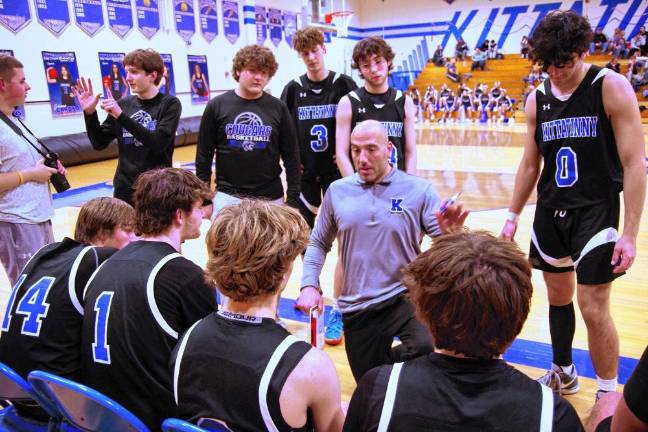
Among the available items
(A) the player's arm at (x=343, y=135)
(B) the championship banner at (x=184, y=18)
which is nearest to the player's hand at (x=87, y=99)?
(A) the player's arm at (x=343, y=135)

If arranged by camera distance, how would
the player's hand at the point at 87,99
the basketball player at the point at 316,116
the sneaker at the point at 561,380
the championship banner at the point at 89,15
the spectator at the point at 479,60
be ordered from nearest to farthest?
the sneaker at the point at 561,380, the player's hand at the point at 87,99, the basketball player at the point at 316,116, the championship banner at the point at 89,15, the spectator at the point at 479,60

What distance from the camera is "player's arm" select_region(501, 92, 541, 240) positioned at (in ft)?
8.82

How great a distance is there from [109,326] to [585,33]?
2.24m

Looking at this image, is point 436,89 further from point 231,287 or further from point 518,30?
point 231,287

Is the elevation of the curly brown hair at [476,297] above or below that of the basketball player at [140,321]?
above

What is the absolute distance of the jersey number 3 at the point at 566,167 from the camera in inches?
98.6

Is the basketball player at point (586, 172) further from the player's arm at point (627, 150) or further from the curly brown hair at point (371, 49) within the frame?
the curly brown hair at point (371, 49)

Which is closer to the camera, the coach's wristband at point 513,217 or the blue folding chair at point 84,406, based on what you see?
the blue folding chair at point 84,406

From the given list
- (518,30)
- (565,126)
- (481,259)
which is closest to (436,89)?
(518,30)

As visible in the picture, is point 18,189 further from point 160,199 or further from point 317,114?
point 317,114

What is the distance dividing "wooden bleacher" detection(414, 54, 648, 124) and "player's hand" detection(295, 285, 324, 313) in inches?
745

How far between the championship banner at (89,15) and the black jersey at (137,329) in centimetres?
1229

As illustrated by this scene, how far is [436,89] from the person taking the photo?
22.9 metres

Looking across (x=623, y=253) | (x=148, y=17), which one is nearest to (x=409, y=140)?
(x=623, y=253)
